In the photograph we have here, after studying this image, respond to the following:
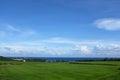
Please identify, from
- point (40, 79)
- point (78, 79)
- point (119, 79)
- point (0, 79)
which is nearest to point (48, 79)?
point (40, 79)

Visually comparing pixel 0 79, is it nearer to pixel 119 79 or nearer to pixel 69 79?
pixel 69 79

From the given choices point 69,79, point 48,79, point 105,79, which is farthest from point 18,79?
point 105,79

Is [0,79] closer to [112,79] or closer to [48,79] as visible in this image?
[48,79]

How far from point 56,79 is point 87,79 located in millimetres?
4600

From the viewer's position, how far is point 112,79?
3991cm

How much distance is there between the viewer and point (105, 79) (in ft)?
132

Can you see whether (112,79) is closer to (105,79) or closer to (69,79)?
(105,79)

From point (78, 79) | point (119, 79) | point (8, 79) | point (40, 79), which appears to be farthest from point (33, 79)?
point (119, 79)

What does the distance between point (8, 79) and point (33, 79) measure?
3688mm

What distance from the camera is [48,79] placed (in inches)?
1596

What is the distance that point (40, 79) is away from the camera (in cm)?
4044

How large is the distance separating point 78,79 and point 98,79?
116 inches

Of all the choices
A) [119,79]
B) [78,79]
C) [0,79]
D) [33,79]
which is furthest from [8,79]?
[119,79]

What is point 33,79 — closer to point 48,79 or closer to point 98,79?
point 48,79
